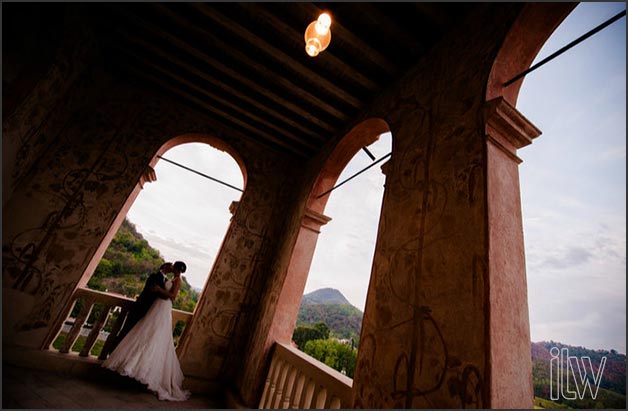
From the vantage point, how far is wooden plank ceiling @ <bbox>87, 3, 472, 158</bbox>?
261 centimetres

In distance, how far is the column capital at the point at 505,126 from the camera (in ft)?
5.27

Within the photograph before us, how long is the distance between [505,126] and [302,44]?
7.88 feet

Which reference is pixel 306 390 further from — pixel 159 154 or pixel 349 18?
pixel 159 154

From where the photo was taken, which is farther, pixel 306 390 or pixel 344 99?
pixel 344 99

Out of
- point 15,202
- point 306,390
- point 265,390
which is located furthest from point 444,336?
point 15,202

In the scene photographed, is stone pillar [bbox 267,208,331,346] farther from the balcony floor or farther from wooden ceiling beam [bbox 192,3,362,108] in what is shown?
wooden ceiling beam [bbox 192,3,362,108]

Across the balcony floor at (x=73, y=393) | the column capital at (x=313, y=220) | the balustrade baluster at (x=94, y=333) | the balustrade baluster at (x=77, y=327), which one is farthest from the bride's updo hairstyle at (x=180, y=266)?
the column capital at (x=313, y=220)

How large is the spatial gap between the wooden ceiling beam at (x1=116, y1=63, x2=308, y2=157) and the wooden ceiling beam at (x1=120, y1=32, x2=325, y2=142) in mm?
430

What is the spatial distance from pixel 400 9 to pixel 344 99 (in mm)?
1189

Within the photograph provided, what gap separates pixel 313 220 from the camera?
3.91 metres

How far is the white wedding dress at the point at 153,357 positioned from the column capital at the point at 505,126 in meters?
4.23

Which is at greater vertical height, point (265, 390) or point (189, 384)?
point (265, 390)

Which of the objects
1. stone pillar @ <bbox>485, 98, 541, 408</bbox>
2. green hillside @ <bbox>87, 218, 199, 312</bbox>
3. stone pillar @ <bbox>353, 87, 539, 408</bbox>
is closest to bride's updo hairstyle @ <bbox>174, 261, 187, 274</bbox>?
stone pillar @ <bbox>353, 87, 539, 408</bbox>

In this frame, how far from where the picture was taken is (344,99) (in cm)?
351
